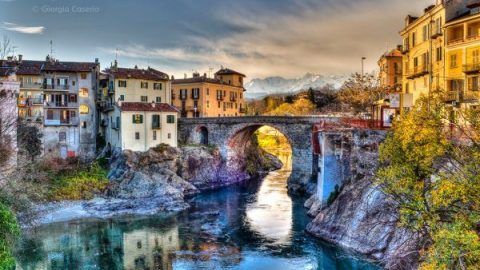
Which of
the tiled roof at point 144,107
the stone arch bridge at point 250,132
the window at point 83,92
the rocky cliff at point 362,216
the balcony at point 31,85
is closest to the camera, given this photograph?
the rocky cliff at point 362,216

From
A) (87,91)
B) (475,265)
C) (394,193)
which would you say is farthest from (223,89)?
(475,265)

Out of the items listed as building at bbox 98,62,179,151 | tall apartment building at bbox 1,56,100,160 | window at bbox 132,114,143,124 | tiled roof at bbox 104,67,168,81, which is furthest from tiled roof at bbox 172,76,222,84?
window at bbox 132,114,143,124

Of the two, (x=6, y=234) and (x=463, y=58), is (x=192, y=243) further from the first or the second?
(x=463, y=58)

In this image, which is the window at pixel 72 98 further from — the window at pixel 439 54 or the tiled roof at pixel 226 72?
the window at pixel 439 54

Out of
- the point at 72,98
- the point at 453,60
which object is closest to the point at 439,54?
the point at 453,60

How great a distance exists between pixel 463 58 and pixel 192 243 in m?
26.7

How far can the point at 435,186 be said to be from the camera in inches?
674

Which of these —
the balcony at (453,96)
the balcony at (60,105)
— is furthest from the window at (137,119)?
the balcony at (453,96)

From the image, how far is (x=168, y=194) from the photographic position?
48.2 meters

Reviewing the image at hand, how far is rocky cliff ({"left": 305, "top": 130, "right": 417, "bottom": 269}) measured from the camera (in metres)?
28.2

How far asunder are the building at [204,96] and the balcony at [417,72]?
123ft

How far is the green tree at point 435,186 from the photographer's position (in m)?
13.5

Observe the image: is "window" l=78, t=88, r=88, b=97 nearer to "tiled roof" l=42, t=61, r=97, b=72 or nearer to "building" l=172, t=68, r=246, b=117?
"tiled roof" l=42, t=61, r=97, b=72

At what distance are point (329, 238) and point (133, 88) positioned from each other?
39694 mm
